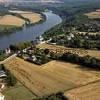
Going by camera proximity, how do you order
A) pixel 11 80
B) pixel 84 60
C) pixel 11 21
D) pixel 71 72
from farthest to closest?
1. pixel 11 21
2. pixel 84 60
3. pixel 71 72
4. pixel 11 80

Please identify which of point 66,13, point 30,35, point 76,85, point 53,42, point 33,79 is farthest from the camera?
point 66,13

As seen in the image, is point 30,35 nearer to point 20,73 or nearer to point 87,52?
point 87,52

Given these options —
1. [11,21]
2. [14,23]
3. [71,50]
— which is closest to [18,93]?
[71,50]

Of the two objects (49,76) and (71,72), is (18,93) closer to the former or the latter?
(49,76)

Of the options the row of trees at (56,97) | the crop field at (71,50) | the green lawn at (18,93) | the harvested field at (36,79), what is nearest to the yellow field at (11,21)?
the crop field at (71,50)

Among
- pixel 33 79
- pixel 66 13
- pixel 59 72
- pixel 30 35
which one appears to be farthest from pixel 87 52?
pixel 66 13

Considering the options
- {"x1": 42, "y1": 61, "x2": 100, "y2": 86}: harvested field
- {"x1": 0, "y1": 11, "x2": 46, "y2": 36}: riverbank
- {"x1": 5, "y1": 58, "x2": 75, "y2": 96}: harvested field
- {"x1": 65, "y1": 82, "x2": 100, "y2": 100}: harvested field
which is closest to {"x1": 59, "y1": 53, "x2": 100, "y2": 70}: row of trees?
{"x1": 42, "y1": 61, "x2": 100, "y2": 86}: harvested field
